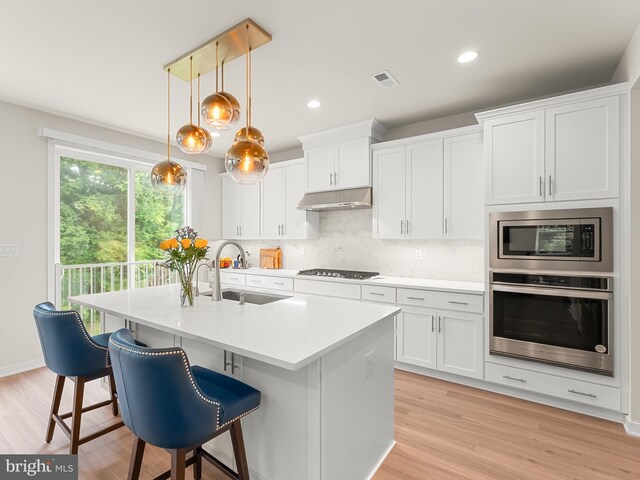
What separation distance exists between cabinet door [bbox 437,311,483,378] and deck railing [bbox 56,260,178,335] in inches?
132

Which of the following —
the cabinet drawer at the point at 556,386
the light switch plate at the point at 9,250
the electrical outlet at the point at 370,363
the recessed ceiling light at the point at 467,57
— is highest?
the recessed ceiling light at the point at 467,57

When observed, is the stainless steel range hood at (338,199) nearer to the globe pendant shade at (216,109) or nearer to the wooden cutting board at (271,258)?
the wooden cutting board at (271,258)

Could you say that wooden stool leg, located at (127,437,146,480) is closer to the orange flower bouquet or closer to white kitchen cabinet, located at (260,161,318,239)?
the orange flower bouquet

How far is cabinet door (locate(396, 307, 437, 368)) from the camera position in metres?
3.19

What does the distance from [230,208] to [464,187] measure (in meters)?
3.52

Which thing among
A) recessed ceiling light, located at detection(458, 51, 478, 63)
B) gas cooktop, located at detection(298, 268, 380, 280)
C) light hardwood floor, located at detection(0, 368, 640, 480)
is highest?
recessed ceiling light, located at detection(458, 51, 478, 63)

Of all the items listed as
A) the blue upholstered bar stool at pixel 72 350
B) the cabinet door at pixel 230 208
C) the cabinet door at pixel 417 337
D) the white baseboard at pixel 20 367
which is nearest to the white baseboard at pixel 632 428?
the cabinet door at pixel 417 337

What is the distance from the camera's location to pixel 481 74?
2.71 metres

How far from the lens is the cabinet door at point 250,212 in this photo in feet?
16.4

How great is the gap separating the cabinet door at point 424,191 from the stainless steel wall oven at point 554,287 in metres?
0.66

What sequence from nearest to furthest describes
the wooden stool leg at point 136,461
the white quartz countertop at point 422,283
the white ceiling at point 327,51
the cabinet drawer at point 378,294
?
the wooden stool leg at point 136,461
the white ceiling at point 327,51
the white quartz countertop at point 422,283
the cabinet drawer at point 378,294

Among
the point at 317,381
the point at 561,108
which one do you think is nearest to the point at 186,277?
the point at 317,381

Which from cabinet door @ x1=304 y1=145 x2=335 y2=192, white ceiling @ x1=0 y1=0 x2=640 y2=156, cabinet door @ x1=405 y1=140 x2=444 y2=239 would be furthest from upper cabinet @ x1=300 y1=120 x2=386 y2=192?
cabinet door @ x1=405 y1=140 x2=444 y2=239

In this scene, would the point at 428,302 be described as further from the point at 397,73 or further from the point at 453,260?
the point at 397,73
